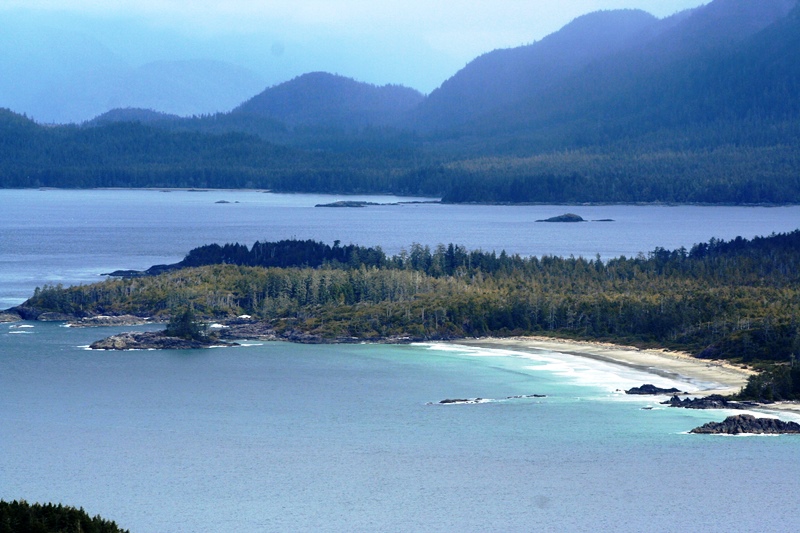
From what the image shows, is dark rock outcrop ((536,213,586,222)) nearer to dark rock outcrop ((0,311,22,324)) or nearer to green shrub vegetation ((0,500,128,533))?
dark rock outcrop ((0,311,22,324))

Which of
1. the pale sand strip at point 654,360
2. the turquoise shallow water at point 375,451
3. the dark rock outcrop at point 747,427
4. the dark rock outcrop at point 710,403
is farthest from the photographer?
the pale sand strip at point 654,360

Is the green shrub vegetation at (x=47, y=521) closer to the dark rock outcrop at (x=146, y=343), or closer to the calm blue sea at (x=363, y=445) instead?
the calm blue sea at (x=363, y=445)

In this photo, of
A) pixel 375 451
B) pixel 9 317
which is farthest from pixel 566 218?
pixel 375 451

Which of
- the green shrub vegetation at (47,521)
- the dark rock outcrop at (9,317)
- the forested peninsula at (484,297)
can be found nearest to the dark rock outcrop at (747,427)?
the forested peninsula at (484,297)

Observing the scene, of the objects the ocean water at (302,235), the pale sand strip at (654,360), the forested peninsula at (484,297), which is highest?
the forested peninsula at (484,297)

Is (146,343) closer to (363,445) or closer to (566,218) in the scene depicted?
(363,445)

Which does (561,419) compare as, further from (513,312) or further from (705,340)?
(513,312)

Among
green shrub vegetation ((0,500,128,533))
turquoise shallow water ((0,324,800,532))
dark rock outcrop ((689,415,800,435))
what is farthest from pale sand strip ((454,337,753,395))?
green shrub vegetation ((0,500,128,533))
